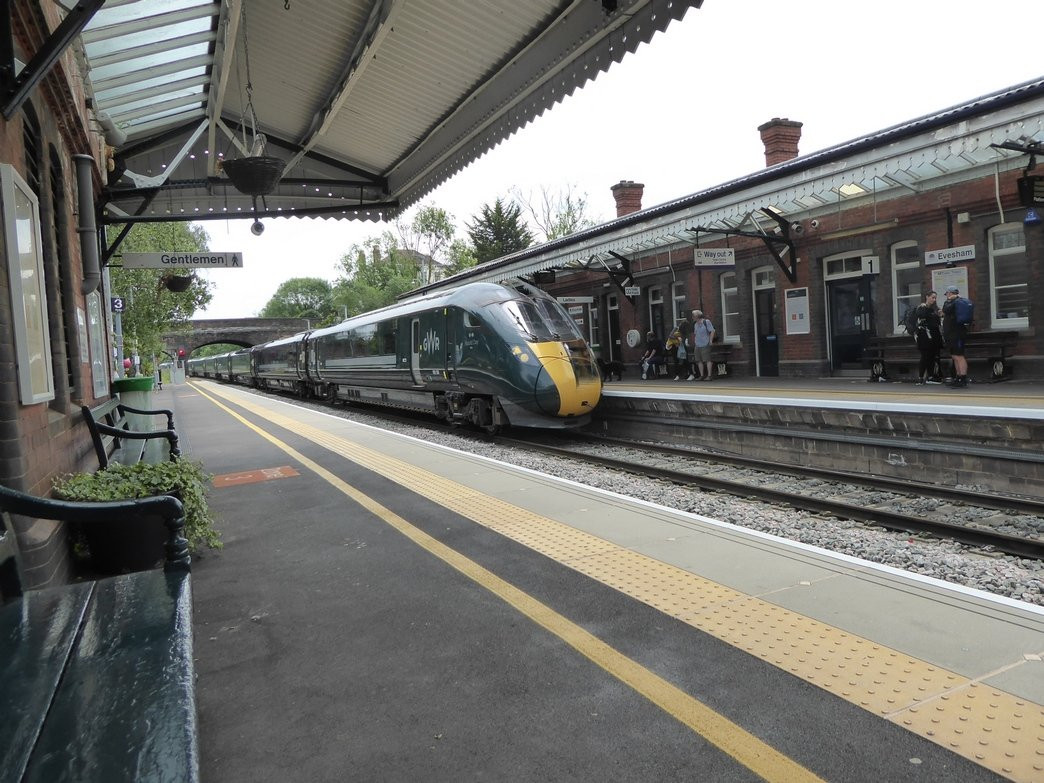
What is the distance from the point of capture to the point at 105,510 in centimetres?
269

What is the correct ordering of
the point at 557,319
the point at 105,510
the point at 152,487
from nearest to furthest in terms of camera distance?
the point at 105,510 → the point at 152,487 → the point at 557,319

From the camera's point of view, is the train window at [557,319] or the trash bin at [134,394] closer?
the trash bin at [134,394]

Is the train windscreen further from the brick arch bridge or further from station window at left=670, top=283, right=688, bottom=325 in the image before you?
the brick arch bridge

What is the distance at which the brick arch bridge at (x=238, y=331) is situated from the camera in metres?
72.2

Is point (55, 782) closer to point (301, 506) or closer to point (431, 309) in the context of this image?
point (301, 506)

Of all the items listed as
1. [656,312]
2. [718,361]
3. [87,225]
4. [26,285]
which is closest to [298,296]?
[656,312]

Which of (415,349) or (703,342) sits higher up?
(415,349)

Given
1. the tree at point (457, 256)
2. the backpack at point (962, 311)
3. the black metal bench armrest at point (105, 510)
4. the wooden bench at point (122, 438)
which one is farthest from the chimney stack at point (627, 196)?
the tree at point (457, 256)

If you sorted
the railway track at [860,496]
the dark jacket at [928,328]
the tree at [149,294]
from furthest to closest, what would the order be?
1. the tree at [149,294]
2. the dark jacket at [928,328]
3. the railway track at [860,496]

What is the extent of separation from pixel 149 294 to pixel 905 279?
1095 inches

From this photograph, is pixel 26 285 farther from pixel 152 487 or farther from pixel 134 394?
pixel 134 394

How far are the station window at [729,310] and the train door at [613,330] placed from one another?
4783mm

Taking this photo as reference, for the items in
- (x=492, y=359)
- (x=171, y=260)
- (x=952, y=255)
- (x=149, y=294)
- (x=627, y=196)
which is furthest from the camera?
(x=149, y=294)

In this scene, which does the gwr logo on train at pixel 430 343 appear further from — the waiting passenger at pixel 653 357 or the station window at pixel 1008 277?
the station window at pixel 1008 277
